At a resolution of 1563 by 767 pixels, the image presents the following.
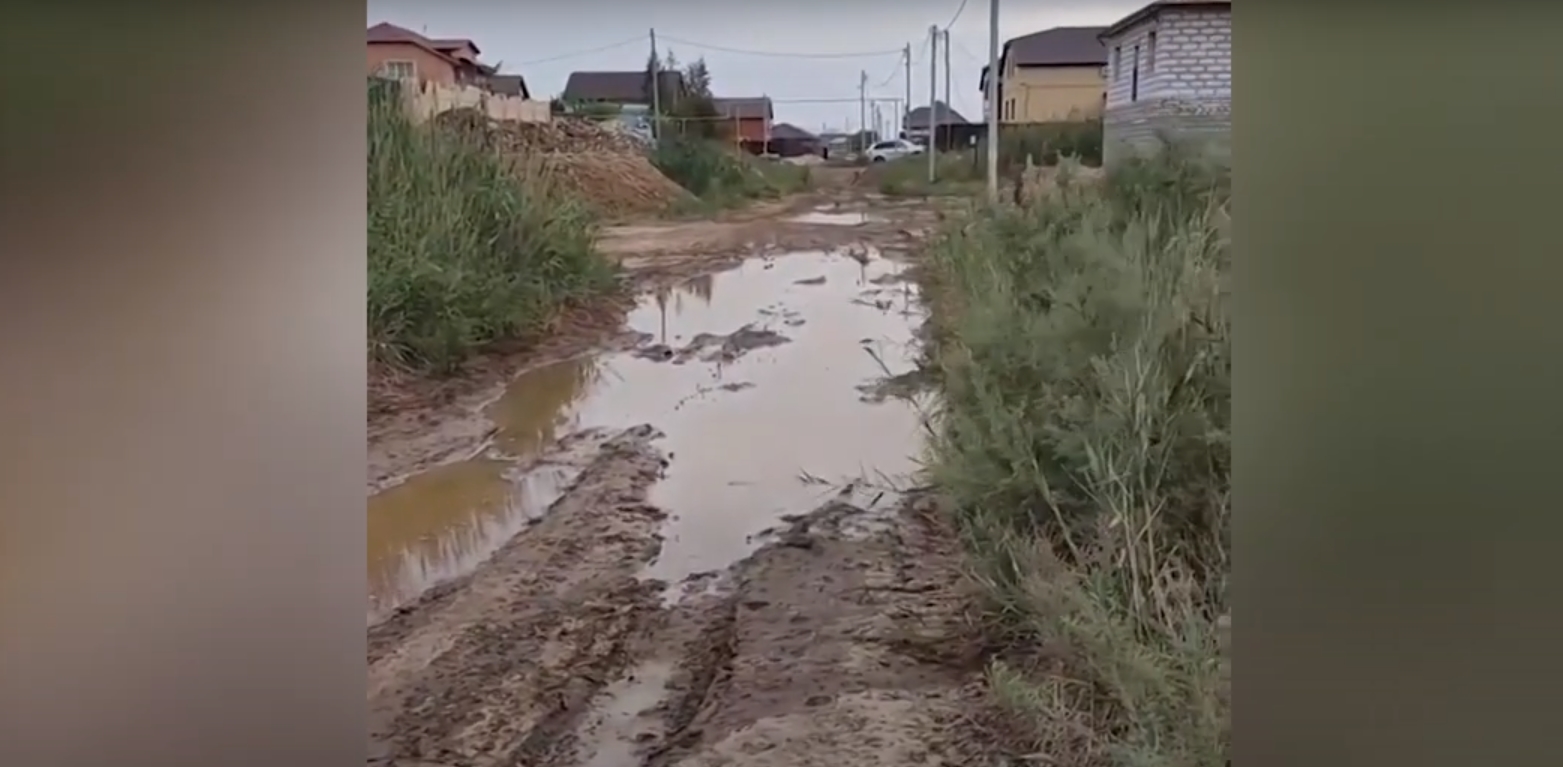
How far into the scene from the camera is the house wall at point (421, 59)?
71.5 inches

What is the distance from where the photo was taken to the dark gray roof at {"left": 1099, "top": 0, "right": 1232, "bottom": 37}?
182 centimetres

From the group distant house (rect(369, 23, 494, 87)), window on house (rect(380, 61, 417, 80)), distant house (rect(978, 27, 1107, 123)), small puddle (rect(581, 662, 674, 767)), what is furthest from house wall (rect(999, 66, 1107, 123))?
small puddle (rect(581, 662, 674, 767))

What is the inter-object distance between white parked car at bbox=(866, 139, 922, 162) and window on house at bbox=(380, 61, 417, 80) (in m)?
0.81

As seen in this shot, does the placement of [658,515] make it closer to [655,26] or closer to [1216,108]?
[655,26]

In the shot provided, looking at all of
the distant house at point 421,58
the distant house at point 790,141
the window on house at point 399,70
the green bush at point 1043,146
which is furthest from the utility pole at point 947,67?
the window on house at point 399,70

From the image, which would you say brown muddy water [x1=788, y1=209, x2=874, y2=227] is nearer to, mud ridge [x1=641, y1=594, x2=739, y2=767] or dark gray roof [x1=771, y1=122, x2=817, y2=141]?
dark gray roof [x1=771, y1=122, x2=817, y2=141]

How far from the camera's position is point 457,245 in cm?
188

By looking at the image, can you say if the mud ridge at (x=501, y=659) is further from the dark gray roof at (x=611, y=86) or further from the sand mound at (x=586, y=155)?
the dark gray roof at (x=611, y=86)
